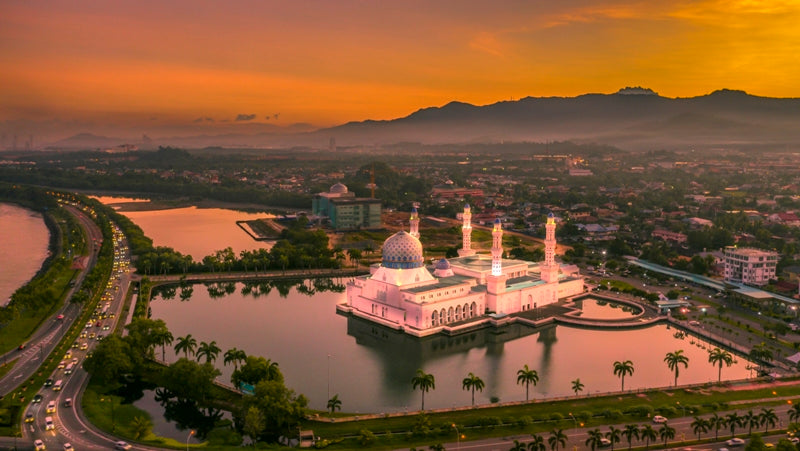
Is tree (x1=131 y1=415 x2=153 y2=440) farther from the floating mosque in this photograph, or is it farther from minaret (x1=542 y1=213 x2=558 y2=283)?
minaret (x1=542 y1=213 x2=558 y2=283)

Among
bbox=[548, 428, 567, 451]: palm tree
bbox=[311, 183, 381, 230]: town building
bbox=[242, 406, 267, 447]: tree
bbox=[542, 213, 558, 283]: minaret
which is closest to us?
bbox=[548, 428, 567, 451]: palm tree

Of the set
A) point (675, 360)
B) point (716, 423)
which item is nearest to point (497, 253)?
point (675, 360)

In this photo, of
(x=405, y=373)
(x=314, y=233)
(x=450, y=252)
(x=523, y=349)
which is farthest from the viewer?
(x=314, y=233)

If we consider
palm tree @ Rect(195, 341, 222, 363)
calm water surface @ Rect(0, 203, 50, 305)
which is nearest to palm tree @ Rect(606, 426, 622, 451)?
palm tree @ Rect(195, 341, 222, 363)

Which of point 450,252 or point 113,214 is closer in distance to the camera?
point 450,252

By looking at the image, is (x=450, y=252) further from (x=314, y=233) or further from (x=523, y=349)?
(x=523, y=349)

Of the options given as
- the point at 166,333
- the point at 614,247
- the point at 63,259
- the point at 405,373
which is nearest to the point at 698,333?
the point at 405,373

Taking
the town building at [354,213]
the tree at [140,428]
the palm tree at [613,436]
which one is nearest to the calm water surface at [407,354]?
the palm tree at [613,436]
